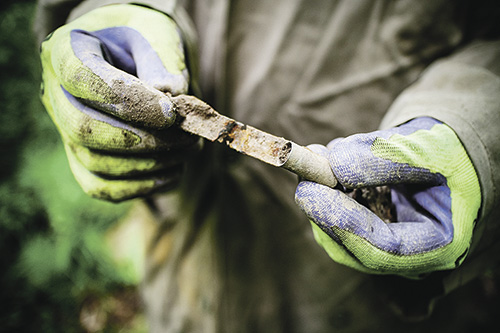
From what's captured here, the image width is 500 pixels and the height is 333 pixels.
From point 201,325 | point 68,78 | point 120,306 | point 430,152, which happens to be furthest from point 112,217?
point 430,152

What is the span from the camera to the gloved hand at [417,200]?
2.20ft

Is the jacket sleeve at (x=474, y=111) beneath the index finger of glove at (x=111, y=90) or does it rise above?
above

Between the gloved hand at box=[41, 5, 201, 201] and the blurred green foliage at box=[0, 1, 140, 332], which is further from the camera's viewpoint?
the blurred green foliage at box=[0, 1, 140, 332]

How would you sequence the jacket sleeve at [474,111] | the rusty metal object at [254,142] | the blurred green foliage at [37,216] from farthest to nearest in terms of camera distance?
1. the blurred green foliage at [37,216]
2. the jacket sleeve at [474,111]
3. the rusty metal object at [254,142]

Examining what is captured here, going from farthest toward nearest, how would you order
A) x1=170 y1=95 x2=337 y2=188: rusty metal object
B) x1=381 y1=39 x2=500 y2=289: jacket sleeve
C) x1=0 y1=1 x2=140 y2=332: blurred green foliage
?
1. x1=0 y1=1 x2=140 y2=332: blurred green foliage
2. x1=381 y1=39 x2=500 y2=289: jacket sleeve
3. x1=170 y1=95 x2=337 y2=188: rusty metal object

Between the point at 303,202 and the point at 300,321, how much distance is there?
989mm

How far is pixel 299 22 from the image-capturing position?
43.4 inches

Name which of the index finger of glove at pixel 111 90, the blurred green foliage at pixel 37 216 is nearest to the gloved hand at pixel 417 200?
the index finger of glove at pixel 111 90

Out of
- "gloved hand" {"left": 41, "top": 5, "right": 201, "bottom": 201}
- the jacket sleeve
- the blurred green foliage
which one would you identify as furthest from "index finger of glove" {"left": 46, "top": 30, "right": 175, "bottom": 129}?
the blurred green foliage

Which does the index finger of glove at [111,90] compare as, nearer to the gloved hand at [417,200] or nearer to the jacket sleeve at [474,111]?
the gloved hand at [417,200]

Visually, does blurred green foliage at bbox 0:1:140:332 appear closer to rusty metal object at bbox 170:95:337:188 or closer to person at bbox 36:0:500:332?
person at bbox 36:0:500:332

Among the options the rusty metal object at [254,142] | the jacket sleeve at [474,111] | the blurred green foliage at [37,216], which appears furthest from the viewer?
the blurred green foliage at [37,216]

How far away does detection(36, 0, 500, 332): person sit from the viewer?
0.71 meters

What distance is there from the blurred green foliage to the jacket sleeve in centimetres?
235
